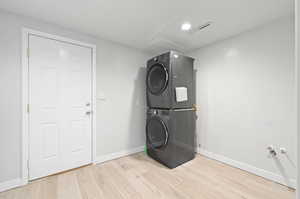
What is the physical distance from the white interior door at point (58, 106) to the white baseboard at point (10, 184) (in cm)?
11

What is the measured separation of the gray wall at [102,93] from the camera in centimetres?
162

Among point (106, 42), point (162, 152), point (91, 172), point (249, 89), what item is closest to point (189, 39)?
point (249, 89)

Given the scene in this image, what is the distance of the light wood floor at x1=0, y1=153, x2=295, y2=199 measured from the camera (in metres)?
1.53

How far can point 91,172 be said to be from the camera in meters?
1.99

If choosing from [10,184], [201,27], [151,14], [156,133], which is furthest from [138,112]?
[10,184]

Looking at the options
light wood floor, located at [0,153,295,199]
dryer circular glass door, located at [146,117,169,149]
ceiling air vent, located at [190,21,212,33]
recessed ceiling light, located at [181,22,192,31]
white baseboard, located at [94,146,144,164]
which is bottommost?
light wood floor, located at [0,153,295,199]

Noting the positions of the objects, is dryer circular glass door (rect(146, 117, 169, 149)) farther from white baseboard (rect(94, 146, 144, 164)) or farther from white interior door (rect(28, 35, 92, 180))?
white interior door (rect(28, 35, 92, 180))

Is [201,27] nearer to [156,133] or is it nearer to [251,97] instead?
[251,97]

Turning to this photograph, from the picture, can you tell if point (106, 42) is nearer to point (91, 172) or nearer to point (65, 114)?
point (65, 114)

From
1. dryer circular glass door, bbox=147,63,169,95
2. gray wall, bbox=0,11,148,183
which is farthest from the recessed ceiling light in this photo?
gray wall, bbox=0,11,148,183

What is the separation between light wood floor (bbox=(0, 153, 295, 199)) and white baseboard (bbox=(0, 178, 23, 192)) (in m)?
0.06

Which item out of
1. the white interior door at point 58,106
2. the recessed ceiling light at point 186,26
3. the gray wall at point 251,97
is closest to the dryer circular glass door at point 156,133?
the gray wall at point 251,97

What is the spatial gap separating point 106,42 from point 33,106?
150 cm

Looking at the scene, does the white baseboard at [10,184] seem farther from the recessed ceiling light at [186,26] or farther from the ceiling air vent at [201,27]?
the ceiling air vent at [201,27]
